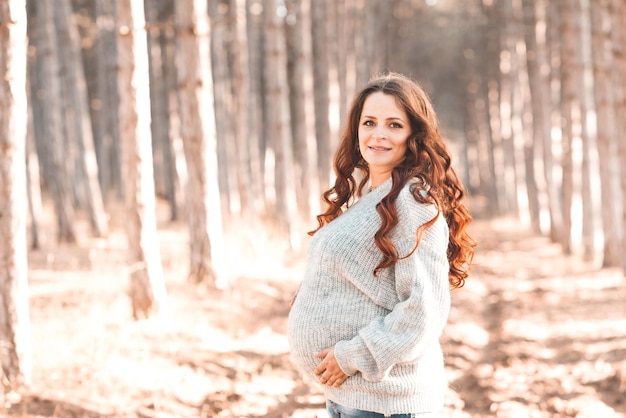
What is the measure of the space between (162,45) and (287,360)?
57.7 feet

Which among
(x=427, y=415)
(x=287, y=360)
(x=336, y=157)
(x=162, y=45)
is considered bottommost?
(x=287, y=360)

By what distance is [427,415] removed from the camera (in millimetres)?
2586

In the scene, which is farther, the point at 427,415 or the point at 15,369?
the point at 15,369

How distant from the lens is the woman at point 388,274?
247cm

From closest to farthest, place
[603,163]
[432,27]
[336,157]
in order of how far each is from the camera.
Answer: [336,157] → [603,163] → [432,27]

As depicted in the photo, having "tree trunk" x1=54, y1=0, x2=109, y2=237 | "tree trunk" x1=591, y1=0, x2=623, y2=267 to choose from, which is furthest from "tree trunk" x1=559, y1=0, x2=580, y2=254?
"tree trunk" x1=54, y1=0, x2=109, y2=237

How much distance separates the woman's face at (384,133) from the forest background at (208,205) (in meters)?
3.05

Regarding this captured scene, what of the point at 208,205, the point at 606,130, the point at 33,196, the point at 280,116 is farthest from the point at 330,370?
the point at 33,196

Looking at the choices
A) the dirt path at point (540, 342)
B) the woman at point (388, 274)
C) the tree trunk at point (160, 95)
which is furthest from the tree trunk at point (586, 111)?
the woman at point (388, 274)

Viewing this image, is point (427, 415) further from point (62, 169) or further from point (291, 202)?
point (62, 169)

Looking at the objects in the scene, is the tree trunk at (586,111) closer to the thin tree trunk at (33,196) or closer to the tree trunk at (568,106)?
the tree trunk at (568,106)

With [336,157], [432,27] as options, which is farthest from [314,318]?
[432,27]

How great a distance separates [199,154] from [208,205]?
64 cm

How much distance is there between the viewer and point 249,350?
6.90m
